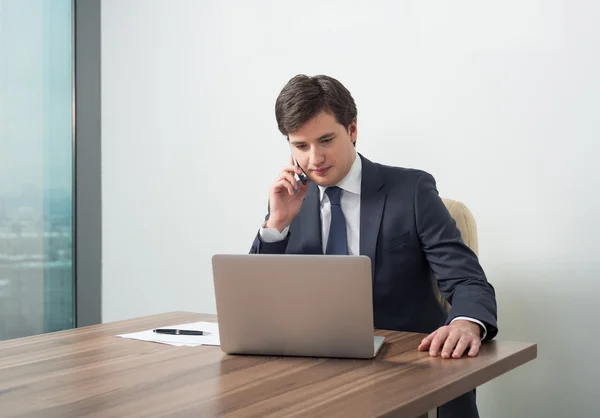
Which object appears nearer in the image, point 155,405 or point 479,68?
point 155,405

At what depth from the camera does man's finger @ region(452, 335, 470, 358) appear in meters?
1.67

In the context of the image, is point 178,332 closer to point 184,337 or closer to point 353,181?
point 184,337

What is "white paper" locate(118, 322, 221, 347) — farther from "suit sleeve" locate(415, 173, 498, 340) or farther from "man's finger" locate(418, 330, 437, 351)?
"suit sleeve" locate(415, 173, 498, 340)

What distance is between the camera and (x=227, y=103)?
3.89 meters

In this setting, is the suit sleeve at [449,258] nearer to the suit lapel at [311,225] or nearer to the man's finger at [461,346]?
the man's finger at [461,346]

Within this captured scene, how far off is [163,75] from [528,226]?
87.9 inches

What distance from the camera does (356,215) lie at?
245 cm

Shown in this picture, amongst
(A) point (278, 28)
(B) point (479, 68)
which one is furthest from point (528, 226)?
(A) point (278, 28)

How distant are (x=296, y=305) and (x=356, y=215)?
0.82 meters

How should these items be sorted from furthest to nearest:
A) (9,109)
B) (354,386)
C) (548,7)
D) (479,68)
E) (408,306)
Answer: (9,109) < (479,68) < (548,7) < (408,306) < (354,386)

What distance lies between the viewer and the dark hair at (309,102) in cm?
235

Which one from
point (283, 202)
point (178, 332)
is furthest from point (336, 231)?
point (178, 332)

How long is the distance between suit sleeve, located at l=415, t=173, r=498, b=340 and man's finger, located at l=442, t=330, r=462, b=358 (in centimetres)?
16

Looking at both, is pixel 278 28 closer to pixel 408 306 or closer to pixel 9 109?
pixel 9 109
